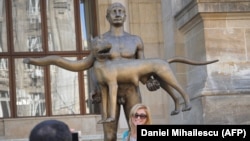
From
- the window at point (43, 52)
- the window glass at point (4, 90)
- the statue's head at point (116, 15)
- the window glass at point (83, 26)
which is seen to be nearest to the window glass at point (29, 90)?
the window at point (43, 52)

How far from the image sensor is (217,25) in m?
9.88

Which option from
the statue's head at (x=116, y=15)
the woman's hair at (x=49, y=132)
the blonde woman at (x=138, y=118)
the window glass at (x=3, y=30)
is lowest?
the blonde woman at (x=138, y=118)

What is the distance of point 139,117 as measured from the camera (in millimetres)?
5230

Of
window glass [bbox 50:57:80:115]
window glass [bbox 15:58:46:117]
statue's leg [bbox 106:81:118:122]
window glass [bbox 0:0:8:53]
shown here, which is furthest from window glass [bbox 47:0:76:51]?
statue's leg [bbox 106:81:118:122]

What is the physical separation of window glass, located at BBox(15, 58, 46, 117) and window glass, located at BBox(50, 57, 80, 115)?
0.74 ft

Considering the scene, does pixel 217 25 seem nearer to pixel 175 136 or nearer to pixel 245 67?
pixel 245 67

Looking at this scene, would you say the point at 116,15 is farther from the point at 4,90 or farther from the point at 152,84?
the point at 4,90

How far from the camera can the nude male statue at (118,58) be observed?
6062 mm

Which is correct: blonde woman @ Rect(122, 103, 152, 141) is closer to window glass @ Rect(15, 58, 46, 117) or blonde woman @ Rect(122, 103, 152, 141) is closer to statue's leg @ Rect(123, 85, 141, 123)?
statue's leg @ Rect(123, 85, 141, 123)

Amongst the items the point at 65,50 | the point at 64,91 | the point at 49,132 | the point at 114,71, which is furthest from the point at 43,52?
the point at 49,132

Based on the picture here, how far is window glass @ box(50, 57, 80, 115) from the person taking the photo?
42.3 feet

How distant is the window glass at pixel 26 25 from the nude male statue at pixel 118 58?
688cm

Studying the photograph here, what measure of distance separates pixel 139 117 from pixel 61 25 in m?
8.20

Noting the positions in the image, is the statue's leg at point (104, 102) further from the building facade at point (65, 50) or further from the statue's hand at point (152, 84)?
the building facade at point (65, 50)
